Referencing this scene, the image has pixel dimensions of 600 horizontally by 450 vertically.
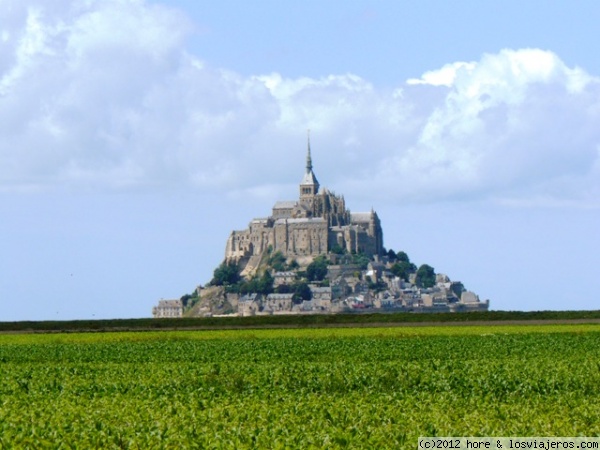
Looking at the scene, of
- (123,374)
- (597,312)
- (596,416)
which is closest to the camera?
(596,416)

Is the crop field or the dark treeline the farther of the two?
the dark treeline

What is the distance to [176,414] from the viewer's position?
21.4 metres

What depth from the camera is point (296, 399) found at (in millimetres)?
24328

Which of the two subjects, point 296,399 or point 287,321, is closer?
point 296,399

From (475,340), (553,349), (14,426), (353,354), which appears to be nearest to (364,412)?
(14,426)

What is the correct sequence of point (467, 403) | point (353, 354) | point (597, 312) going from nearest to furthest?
point (467, 403) → point (353, 354) → point (597, 312)

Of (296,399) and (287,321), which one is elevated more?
(287,321)

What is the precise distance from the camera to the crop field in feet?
60.9

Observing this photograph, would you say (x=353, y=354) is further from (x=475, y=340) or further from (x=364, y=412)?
(x=364, y=412)

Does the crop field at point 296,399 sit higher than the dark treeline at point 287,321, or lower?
lower

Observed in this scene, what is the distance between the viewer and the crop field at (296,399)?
60.9ft

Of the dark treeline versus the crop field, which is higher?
the dark treeline

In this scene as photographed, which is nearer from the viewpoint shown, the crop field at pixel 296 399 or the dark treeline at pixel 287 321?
the crop field at pixel 296 399

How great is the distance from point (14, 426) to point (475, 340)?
111 ft
